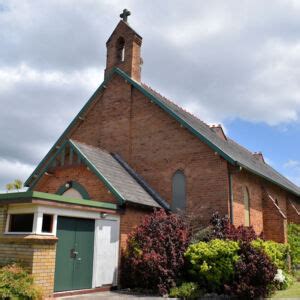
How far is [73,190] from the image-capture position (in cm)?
1664

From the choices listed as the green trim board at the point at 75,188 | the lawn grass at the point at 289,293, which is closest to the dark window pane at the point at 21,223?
the green trim board at the point at 75,188

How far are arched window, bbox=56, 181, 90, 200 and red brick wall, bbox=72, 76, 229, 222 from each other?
147 inches

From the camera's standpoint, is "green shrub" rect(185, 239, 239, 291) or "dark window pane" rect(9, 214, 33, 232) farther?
"green shrub" rect(185, 239, 239, 291)

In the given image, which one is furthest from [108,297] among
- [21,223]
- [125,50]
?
[125,50]

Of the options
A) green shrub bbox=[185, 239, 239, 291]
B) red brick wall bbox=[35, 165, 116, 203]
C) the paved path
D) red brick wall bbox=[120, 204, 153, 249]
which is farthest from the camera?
red brick wall bbox=[35, 165, 116, 203]

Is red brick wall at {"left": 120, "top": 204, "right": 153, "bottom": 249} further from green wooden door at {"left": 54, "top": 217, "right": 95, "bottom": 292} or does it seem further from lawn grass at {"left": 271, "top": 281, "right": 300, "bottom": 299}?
lawn grass at {"left": 271, "top": 281, "right": 300, "bottom": 299}

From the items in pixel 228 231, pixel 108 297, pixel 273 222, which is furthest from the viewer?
pixel 273 222

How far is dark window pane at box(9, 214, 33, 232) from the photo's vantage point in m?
11.9

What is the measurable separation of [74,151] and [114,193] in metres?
3.10

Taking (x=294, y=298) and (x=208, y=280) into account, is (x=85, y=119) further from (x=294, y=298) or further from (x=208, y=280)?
(x=294, y=298)

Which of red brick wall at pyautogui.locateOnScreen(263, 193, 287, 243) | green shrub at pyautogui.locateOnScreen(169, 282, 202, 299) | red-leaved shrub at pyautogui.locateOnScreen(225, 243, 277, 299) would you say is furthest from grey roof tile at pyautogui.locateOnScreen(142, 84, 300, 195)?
green shrub at pyautogui.locateOnScreen(169, 282, 202, 299)

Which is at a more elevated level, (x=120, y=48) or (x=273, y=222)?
(x=120, y=48)

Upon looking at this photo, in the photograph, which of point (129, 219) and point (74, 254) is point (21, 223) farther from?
point (129, 219)

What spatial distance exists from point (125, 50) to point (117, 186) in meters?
9.31
